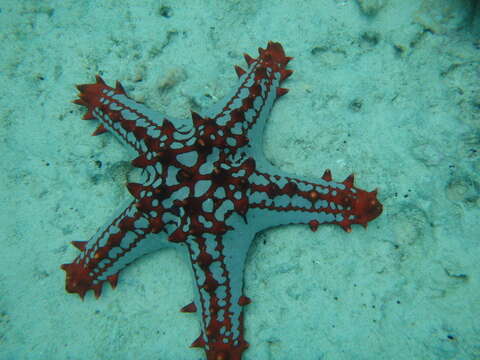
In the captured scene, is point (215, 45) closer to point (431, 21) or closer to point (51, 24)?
point (51, 24)

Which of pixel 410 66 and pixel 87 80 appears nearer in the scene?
pixel 410 66

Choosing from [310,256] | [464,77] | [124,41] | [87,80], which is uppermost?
[124,41]

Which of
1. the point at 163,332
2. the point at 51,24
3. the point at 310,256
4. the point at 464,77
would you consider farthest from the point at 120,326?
the point at 464,77

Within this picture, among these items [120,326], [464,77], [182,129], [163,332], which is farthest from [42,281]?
[464,77]

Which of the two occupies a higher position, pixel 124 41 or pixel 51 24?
pixel 51 24

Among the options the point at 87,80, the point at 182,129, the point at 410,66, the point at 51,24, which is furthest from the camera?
the point at 51,24

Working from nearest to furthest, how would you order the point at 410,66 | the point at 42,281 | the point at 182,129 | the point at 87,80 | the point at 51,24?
1. the point at 182,129
2. the point at 42,281
3. the point at 410,66
4. the point at 87,80
5. the point at 51,24

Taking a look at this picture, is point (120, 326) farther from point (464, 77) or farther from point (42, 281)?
point (464, 77)
